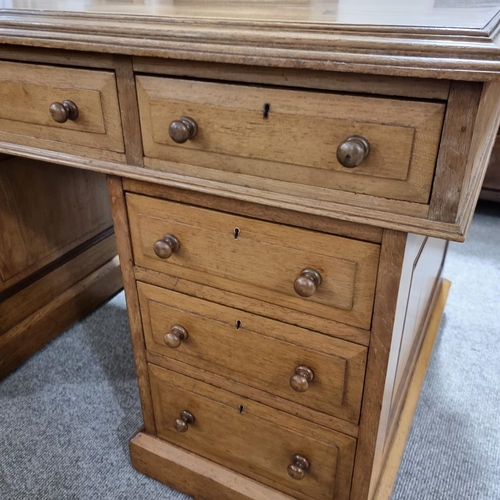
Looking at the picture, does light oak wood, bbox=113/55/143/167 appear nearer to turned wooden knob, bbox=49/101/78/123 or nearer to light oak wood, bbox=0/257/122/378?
turned wooden knob, bbox=49/101/78/123

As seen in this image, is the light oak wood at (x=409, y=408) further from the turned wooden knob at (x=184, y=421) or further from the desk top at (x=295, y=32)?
the desk top at (x=295, y=32)

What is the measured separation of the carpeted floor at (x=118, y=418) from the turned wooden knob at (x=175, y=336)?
38 centimetres

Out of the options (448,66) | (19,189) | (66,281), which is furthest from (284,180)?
(66,281)

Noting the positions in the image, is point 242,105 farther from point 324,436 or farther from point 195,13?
point 324,436

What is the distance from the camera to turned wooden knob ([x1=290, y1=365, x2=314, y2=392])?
0.77 m

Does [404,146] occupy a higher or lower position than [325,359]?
higher

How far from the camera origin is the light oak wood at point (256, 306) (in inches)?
28.5

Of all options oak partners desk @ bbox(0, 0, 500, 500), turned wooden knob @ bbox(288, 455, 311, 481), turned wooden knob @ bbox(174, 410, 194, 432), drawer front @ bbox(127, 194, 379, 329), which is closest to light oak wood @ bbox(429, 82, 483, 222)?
oak partners desk @ bbox(0, 0, 500, 500)

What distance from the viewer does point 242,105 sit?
0.63 meters

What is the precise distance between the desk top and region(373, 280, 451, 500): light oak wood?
2.62 feet

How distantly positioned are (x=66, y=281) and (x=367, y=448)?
1.02m

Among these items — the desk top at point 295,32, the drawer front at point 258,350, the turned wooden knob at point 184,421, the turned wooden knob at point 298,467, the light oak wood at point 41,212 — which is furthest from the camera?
the light oak wood at point 41,212

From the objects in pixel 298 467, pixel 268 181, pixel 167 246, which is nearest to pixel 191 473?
pixel 298 467

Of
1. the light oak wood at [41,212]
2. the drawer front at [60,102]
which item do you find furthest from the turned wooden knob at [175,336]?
the light oak wood at [41,212]
